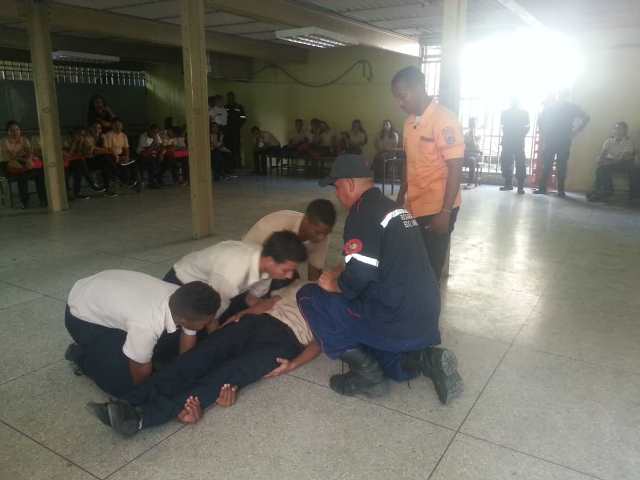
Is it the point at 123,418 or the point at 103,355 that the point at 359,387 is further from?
the point at 103,355

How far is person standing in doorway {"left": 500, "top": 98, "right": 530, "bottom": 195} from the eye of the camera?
873 centimetres

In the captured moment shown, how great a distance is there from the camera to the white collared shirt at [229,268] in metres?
2.50

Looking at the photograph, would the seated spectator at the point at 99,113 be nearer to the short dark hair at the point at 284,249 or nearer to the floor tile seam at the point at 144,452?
the short dark hair at the point at 284,249


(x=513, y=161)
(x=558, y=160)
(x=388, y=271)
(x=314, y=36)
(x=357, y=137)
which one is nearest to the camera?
(x=388, y=271)

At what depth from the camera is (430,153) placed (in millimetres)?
3094

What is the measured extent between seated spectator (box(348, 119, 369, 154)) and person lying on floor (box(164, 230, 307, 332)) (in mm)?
8498

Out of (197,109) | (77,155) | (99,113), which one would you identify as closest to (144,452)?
(197,109)

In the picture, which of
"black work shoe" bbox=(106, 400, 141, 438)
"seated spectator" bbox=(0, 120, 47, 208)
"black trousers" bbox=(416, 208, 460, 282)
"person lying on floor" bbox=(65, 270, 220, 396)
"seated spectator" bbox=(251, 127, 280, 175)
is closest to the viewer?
"black work shoe" bbox=(106, 400, 141, 438)

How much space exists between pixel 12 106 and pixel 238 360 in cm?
1189

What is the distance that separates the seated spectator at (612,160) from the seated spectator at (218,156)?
6845mm

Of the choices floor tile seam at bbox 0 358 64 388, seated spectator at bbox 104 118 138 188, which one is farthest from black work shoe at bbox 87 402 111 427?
seated spectator at bbox 104 118 138 188

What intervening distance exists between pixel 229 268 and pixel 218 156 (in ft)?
27.8

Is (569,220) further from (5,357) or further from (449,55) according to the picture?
(5,357)

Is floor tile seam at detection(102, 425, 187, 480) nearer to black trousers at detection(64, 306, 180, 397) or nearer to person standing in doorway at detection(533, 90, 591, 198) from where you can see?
black trousers at detection(64, 306, 180, 397)
